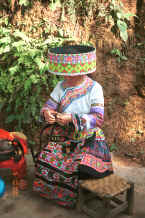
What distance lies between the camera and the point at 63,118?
3900 millimetres

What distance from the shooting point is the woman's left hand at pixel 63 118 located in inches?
153

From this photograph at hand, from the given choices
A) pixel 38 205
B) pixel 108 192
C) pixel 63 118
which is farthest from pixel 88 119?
pixel 38 205

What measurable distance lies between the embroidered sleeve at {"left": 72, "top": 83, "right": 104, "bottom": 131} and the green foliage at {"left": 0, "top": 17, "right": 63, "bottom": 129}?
1.66 metres

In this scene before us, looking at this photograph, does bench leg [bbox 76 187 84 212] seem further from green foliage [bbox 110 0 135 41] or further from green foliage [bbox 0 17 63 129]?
green foliage [bbox 110 0 135 41]

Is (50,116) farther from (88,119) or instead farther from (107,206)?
(107,206)

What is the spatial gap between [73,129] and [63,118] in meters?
0.32

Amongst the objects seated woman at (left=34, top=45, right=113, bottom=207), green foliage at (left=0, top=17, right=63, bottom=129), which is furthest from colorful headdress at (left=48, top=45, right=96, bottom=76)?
green foliage at (left=0, top=17, right=63, bottom=129)

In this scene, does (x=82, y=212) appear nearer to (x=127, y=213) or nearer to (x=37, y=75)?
(x=127, y=213)

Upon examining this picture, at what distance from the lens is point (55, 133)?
433 cm

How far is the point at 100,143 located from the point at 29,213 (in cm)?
114

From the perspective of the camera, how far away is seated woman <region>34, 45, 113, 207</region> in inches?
151

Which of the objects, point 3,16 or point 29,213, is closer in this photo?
point 29,213

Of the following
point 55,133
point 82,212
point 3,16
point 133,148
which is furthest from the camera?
point 3,16

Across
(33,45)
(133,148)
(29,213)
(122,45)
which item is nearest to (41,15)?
(33,45)
